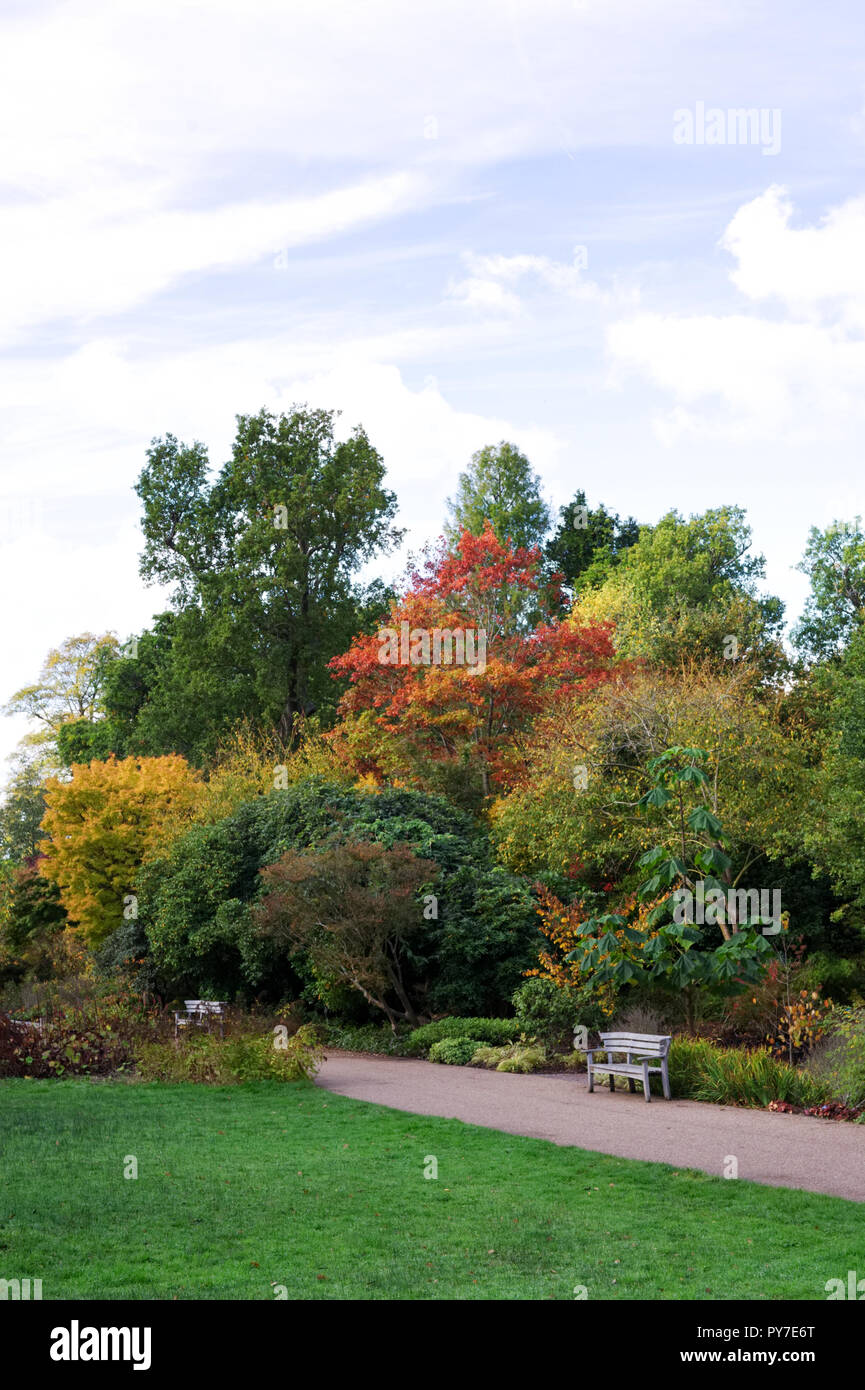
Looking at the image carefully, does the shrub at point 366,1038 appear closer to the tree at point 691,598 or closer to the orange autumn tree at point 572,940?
the orange autumn tree at point 572,940

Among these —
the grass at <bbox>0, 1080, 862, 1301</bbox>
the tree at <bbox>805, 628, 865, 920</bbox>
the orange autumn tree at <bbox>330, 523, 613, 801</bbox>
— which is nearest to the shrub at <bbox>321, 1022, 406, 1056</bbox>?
the orange autumn tree at <bbox>330, 523, 613, 801</bbox>

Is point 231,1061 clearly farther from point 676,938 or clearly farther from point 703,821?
point 703,821

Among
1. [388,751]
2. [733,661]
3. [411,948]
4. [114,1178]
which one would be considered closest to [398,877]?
[411,948]

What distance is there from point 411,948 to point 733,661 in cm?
1180

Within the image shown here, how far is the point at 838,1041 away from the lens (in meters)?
14.3

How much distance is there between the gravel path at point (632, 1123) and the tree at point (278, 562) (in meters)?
22.1

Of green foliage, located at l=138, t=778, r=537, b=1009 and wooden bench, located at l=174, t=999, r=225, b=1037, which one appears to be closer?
wooden bench, located at l=174, t=999, r=225, b=1037

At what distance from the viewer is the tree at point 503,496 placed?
49.4 metres

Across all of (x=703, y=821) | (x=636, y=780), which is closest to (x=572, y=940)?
(x=636, y=780)

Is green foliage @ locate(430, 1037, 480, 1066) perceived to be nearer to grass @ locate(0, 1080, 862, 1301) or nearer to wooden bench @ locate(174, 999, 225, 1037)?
wooden bench @ locate(174, 999, 225, 1037)

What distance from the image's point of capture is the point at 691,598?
132ft

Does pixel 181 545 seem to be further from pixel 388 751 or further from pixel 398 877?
pixel 398 877

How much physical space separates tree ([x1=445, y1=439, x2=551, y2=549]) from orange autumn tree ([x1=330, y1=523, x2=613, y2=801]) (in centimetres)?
2276

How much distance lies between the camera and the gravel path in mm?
9875
